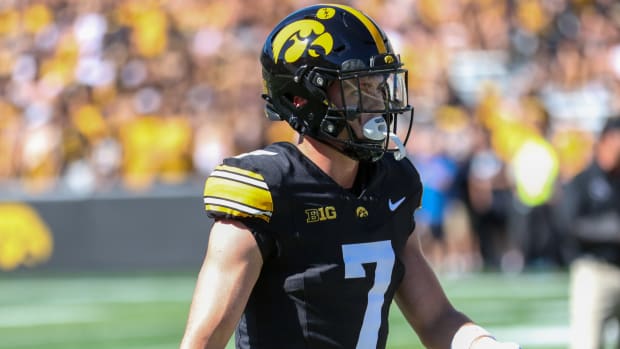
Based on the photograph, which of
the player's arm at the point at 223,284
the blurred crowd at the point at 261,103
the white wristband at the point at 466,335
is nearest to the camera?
the player's arm at the point at 223,284

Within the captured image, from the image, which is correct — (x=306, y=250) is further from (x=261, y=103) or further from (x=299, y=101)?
(x=261, y=103)

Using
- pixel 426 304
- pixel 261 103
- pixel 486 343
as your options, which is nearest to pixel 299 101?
pixel 426 304

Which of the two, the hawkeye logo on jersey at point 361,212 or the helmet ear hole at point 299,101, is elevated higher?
the helmet ear hole at point 299,101

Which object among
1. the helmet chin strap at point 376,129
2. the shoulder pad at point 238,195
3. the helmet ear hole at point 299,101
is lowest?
the shoulder pad at point 238,195

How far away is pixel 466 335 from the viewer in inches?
123

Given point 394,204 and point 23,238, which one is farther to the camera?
point 23,238

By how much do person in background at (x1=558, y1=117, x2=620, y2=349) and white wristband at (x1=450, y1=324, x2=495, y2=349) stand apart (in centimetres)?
369

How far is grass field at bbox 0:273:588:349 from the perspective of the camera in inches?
346

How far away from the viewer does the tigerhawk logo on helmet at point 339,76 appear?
9.61ft

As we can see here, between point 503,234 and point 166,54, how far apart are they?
4717 millimetres

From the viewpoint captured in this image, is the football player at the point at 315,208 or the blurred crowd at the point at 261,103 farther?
the blurred crowd at the point at 261,103

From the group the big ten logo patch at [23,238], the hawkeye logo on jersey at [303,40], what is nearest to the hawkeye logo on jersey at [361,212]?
the hawkeye logo on jersey at [303,40]

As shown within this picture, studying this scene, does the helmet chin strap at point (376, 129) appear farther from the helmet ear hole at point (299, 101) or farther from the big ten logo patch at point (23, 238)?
the big ten logo patch at point (23, 238)

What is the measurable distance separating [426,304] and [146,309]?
743cm
